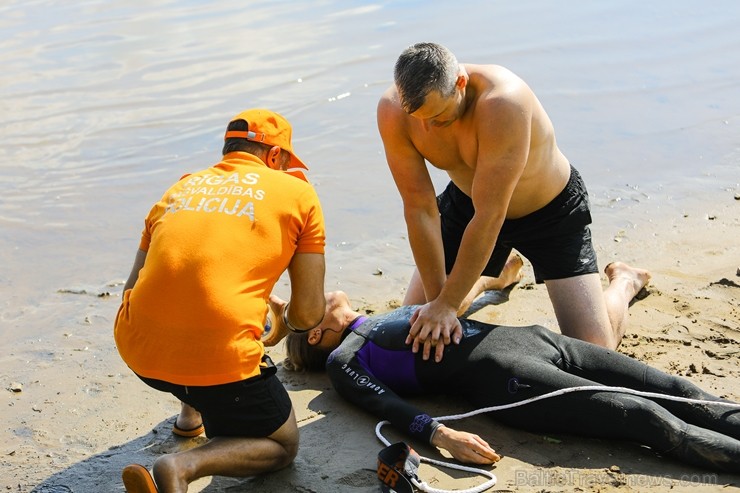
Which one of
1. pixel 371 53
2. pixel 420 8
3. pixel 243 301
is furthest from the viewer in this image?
pixel 420 8

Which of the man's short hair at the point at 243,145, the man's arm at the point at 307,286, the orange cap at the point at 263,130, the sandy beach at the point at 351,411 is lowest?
the sandy beach at the point at 351,411

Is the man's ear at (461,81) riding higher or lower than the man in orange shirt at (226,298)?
higher

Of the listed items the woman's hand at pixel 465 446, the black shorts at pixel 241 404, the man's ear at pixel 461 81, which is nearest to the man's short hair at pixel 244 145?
the black shorts at pixel 241 404

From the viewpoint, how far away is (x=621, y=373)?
155 inches

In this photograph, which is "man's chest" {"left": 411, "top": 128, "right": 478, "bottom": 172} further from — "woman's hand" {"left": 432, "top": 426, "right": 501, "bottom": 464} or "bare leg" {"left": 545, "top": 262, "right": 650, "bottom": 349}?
"woman's hand" {"left": 432, "top": 426, "right": 501, "bottom": 464}

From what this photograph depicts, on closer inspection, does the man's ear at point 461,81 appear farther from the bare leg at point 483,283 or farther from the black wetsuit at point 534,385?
the bare leg at point 483,283

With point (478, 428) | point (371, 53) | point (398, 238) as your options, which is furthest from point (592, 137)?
point (478, 428)

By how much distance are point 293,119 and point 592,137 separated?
9.01 feet

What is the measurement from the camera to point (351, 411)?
4.27 m

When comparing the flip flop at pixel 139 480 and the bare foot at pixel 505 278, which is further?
the bare foot at pixel 505 278

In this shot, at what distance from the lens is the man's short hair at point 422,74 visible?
156 inches

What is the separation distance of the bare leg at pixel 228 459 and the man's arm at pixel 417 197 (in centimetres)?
122

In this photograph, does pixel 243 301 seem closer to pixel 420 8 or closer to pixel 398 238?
pixel 398 238

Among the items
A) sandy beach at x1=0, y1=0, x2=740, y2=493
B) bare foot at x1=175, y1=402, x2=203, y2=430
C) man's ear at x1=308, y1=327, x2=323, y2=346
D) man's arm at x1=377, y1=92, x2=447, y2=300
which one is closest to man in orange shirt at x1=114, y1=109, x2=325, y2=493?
sandy beach at x1=0, y1=0, x2=740, y2=493
